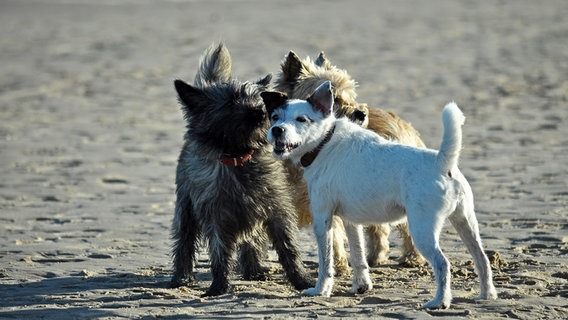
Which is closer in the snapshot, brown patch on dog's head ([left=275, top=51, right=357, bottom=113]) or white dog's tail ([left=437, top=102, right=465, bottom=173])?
white dog's tail ([left=437, top=102, right=465, bottom=173])

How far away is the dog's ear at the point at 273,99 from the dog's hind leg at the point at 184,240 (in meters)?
1.14

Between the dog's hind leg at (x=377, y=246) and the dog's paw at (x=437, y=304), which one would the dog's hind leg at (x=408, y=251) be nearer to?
the dog's hind leg at (x=377, y=246)

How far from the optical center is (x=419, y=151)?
655 cm

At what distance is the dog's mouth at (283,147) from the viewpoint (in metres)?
Answer: 6.79

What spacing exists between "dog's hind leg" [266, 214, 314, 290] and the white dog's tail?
1.54 metres

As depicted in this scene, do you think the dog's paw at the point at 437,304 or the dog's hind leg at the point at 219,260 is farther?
the dog's hind leg at the point at 219,260

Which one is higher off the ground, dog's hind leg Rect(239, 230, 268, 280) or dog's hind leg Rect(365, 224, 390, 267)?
dog's hind leg Rect(365, 224, 390, 267)

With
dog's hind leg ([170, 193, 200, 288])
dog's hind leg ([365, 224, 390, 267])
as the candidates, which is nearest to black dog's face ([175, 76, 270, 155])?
dog's hind leg ([170, 193, 200, 288])

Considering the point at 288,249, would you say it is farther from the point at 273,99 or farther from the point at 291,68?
the point at 291,68

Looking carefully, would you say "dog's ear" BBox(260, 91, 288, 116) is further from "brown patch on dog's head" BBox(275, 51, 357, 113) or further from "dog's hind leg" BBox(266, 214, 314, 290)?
"brown patch on dog's head" BBox(275, 51, 357, 113)

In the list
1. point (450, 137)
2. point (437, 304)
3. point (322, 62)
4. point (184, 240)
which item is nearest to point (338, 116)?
point (322, 62)

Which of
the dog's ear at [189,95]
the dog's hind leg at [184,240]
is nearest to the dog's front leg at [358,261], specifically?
the dog's hind leg at [184,240]

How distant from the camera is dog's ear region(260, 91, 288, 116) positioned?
22.7 ft

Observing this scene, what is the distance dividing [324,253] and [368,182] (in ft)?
2.20
